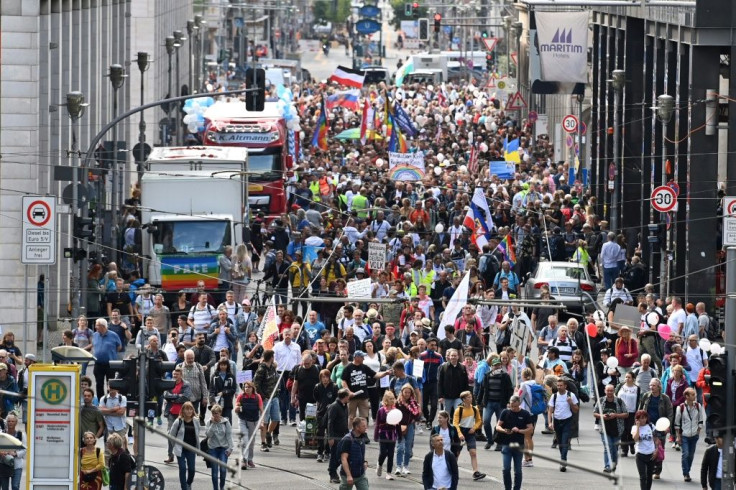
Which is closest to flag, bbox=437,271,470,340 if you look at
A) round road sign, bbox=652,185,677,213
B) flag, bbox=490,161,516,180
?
round road sign, bbox=652,185,677,213

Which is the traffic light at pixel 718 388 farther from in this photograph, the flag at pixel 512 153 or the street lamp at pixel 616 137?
the flag at pixel 512 153

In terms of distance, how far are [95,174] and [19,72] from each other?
724 centimetres

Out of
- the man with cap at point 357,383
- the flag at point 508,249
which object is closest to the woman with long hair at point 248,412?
the man with cap at point 357,383

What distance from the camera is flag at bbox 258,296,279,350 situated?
28.1 meters

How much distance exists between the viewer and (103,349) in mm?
29078

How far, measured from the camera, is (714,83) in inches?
1577

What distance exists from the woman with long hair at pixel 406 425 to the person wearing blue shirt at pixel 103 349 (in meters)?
5.51

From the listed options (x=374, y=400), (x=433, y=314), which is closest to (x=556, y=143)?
(x=433, y=314)

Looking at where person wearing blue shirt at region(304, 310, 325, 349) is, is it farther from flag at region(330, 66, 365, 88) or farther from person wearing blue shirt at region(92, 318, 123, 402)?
flag at region(330, 66, 365, 88)

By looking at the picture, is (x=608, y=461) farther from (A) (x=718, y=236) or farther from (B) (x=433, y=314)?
(A) (x=718, y=236)

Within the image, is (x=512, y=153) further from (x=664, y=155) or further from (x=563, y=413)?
(x=563, y=413)

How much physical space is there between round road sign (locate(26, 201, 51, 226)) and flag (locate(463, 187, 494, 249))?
11739 millimetres

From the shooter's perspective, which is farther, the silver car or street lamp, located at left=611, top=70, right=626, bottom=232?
street lamp, located at left=611, top=70, right=626, bottom=232

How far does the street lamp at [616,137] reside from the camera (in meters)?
45.1
